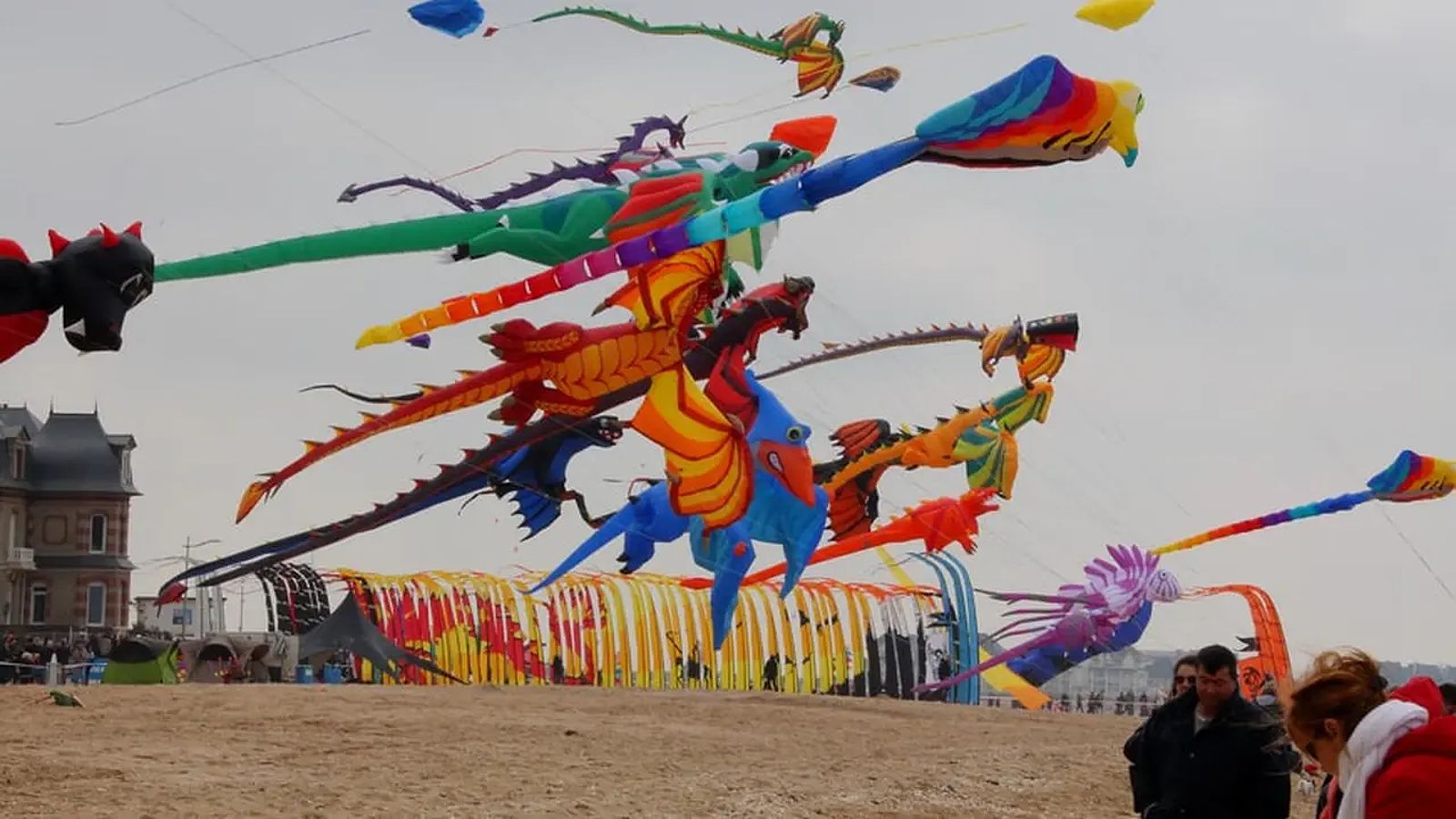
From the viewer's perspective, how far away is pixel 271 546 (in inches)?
1133

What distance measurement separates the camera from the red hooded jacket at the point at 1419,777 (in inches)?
191

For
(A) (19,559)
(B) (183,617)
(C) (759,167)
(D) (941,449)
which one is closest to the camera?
(C) (759,167)

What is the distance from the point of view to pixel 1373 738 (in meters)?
4.99

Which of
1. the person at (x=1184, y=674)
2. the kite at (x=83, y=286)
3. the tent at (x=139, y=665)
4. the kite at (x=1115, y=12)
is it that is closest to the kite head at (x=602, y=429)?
the tent at (x=139, y=665)

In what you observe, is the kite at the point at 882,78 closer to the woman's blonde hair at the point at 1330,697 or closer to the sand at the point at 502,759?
the sand at the point at 502,759

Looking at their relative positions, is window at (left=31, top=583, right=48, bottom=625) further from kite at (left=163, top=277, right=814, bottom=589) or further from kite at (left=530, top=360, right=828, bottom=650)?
kite at (left=530, top=360, right=828, bottom=650)

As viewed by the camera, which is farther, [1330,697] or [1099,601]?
[1099,601]

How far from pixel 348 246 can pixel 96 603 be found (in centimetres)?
5540

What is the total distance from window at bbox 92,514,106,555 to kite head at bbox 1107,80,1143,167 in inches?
2261

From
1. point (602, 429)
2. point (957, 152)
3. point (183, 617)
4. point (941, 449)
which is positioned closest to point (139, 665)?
point (602, 429)

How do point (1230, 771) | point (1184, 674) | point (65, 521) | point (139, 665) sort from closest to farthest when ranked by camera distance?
point (1230, 771)
point (1184, 674)
point (139, 665)
point (65, 521)

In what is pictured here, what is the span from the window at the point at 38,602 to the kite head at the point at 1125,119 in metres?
56.5

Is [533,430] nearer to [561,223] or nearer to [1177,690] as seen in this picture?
[561,223]

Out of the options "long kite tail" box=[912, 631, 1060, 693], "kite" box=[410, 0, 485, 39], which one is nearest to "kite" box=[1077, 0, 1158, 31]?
"kite" box=[410, 0, 485, 39]
